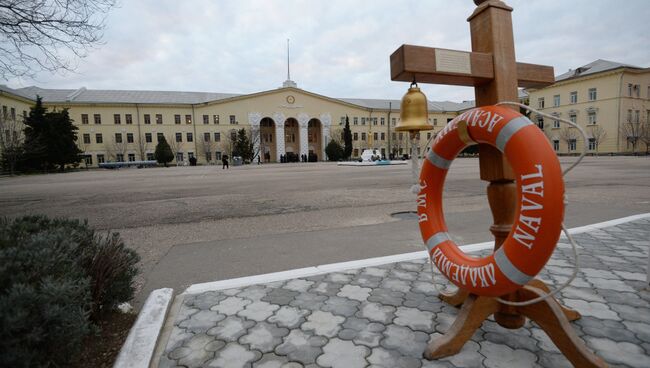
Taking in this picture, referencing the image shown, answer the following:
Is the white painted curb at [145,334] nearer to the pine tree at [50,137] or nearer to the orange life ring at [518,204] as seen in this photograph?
the orange life ring at [518,204]

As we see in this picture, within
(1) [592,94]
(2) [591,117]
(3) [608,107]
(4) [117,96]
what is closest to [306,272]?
(3) [608,107]

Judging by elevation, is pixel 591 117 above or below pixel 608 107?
below

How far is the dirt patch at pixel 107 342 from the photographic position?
2.10 m

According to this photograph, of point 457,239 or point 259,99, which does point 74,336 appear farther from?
point 259,99

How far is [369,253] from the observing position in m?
4.33

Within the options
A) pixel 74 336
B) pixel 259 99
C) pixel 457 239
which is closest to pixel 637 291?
pixel 457 239

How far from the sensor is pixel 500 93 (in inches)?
88.4

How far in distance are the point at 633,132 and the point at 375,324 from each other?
64.9m

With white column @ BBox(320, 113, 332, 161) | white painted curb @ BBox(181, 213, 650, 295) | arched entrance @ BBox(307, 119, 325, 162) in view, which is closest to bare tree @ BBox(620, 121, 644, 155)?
white column @ BBox(320, 113, 332, 161)

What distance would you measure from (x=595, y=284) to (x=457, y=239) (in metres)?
1.93

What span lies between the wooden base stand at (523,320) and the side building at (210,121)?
194 ft

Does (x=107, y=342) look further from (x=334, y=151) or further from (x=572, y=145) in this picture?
(x=572, y=145)

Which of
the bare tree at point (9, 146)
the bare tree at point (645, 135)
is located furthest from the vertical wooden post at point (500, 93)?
the bare tree at point (645, 135)

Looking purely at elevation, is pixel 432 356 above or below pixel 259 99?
below
